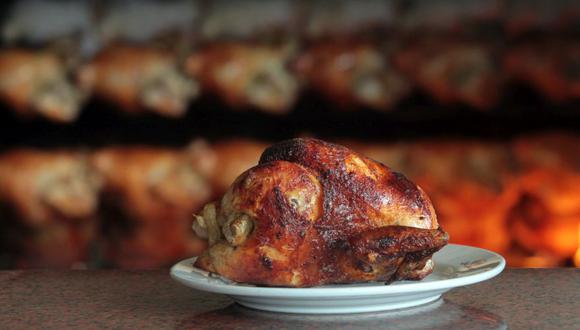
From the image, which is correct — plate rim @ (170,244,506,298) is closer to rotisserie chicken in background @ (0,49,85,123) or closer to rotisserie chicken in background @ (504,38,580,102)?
rotisserie chicken in background @ (504,38,580,102)

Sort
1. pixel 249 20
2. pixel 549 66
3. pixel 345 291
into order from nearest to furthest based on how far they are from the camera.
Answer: pixel 345 291 < pixel 549 66 < pixel 249 20

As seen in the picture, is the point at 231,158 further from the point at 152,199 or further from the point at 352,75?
the point at 352,75

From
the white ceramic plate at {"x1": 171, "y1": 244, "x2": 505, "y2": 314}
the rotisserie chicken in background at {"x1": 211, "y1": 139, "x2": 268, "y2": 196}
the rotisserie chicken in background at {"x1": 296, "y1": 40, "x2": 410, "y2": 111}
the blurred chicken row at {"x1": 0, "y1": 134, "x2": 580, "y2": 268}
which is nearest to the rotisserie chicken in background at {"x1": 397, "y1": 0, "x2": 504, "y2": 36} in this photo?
the rotisserie chicken in background at {"x1": 296, "y1": 40, "x2": 410, "y2": 111}

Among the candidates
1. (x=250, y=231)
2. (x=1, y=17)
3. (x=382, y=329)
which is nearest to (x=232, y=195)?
(x=250, y=231)

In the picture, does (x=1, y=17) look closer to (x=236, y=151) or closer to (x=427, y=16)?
(x=236, y=151)

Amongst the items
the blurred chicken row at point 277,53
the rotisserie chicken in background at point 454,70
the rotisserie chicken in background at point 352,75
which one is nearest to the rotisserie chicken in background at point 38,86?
the blurred chicken row at point 277,53

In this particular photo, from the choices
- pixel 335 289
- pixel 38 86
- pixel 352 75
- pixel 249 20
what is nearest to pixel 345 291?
pixel 335 289

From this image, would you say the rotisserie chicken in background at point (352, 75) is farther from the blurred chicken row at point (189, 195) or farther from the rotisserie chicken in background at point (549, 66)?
the rotisserie chicken in background at point (549, 66)
